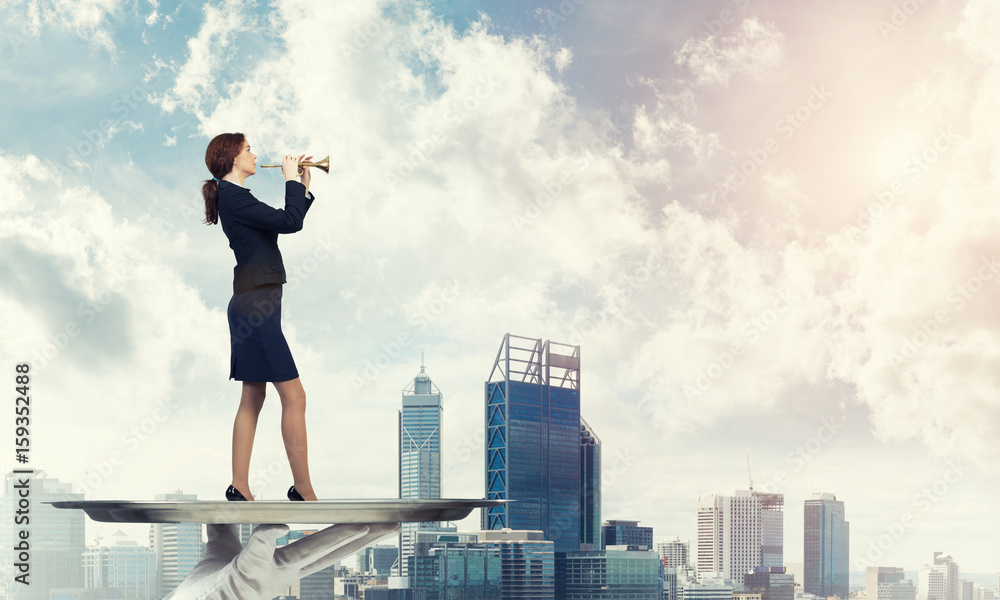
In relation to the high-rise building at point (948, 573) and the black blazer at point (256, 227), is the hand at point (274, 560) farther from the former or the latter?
the high-rise building at point (948, 573)

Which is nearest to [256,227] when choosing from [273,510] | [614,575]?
[273,510]

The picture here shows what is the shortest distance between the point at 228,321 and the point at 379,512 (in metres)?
1.18

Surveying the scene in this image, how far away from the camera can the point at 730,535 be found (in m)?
102

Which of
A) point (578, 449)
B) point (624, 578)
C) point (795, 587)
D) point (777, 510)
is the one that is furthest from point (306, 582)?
→ point (777, 510)

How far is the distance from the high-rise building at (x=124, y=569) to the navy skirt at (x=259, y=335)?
1589 inches

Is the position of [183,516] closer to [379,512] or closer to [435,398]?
[379,512]

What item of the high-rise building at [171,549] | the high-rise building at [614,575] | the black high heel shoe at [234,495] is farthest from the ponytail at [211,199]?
the high-rise building at [614,575]

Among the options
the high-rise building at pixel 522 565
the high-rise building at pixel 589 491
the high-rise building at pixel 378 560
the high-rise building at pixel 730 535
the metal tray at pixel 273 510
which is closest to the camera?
the metal tray at pixel 273 510

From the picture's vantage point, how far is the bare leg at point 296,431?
442 cm

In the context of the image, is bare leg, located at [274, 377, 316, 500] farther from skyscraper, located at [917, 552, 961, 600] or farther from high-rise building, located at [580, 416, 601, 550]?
skyscraper, located at [917, 552, 961, 600]

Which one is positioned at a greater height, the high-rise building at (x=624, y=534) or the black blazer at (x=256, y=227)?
the black blazer at (x=256, y=227)

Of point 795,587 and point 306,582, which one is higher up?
point 306,582

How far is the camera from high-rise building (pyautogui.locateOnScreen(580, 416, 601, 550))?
286 feet

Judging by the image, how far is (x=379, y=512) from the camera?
4062mm
